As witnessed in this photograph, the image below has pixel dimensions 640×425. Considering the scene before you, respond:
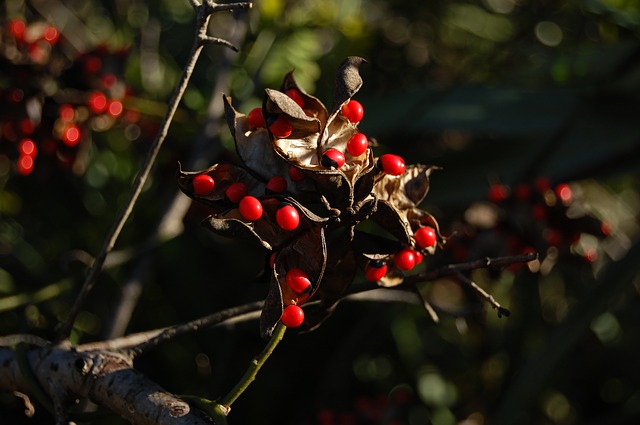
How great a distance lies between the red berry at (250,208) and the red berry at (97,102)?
551 mm

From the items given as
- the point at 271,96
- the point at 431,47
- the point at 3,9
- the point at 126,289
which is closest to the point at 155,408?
the point at 271,96

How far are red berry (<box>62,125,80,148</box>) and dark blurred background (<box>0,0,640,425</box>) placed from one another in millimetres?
34

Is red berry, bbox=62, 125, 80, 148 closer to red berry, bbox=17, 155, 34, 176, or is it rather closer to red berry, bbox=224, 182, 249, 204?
red berry, bbox=17, 155, 34, 176

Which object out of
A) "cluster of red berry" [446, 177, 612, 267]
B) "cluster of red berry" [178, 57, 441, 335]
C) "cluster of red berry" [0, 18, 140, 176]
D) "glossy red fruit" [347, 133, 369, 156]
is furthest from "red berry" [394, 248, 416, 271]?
"cluster of red berry" [0, 18, 140, 176]

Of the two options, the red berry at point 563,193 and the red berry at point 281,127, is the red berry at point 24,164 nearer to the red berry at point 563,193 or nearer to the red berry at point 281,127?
the red berry at point 281,127

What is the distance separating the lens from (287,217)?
613mm

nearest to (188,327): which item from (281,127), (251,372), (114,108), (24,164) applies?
(251,372)

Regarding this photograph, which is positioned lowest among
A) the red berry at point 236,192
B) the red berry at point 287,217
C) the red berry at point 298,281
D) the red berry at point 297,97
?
the red berry at point 298,281

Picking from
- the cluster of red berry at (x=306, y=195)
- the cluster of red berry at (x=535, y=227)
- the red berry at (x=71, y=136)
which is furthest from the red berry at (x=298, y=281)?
the red berry at (x=71, y=136)

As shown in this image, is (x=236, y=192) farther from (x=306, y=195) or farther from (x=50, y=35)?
(x=50, y=35)

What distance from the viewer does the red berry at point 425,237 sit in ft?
2.30

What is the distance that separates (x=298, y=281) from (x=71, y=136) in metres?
0.57

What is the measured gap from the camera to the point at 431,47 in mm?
2117

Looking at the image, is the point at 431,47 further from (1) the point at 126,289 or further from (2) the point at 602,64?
(1) the point at 126,289
